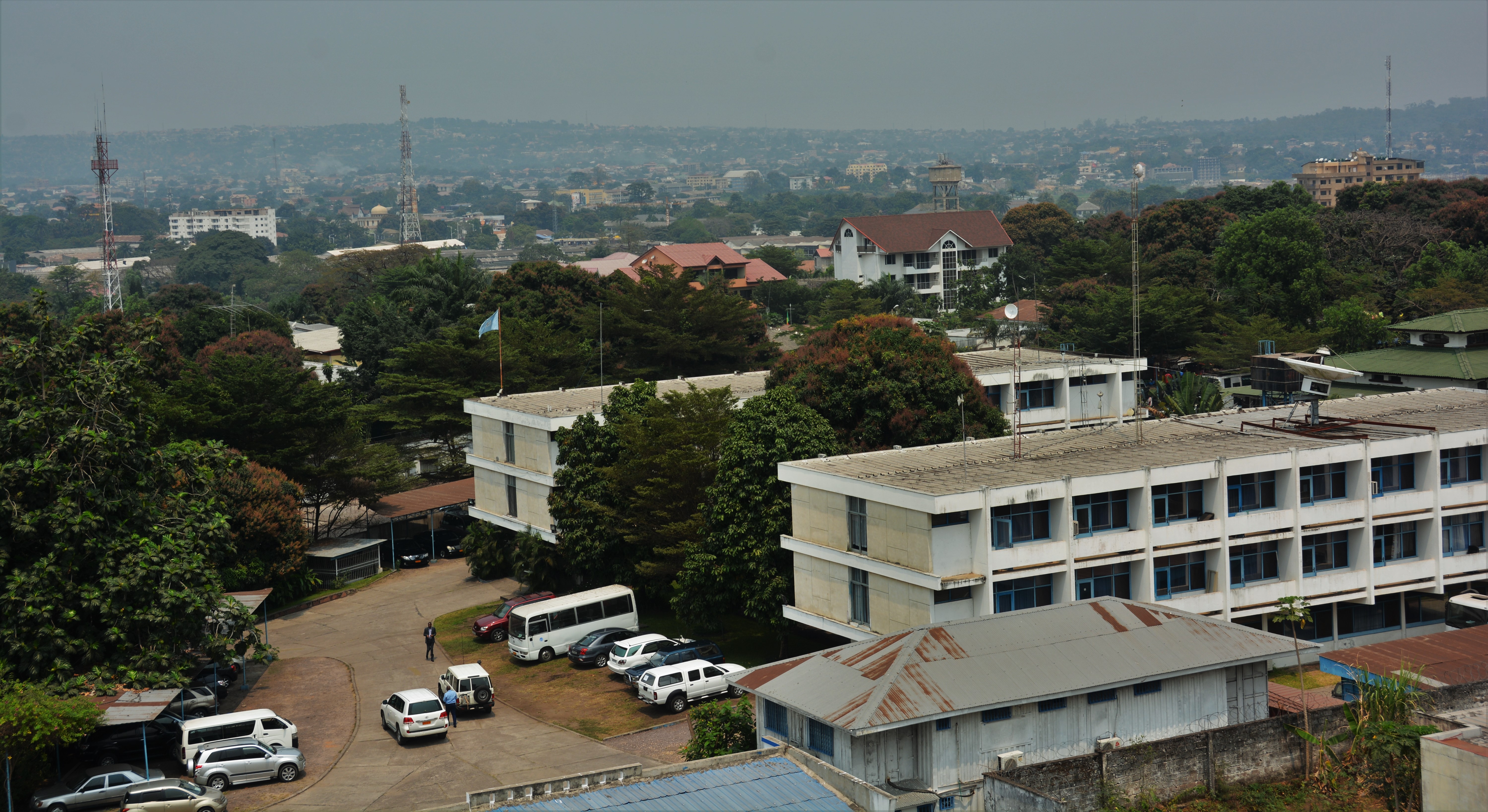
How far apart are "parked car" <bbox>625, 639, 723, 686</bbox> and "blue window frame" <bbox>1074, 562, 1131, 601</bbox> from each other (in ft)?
26.9

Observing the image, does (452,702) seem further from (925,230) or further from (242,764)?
(925,230)

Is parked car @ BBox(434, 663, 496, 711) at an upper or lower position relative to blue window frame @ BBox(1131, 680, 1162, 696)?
lower

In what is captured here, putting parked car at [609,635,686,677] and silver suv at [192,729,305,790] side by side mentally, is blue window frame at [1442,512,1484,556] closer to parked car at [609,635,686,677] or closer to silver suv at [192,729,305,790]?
parked car at [609,635,686,677]

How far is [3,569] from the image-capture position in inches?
1019

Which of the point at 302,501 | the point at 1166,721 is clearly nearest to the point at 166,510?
the point at 302,501

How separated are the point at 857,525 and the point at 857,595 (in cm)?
152

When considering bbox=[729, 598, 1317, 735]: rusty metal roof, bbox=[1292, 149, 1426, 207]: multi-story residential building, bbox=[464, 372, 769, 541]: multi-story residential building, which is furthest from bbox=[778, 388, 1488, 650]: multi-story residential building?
bbox=[1292, 149, 1426, 207]: multi-story residential building

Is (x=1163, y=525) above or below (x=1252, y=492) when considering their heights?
below

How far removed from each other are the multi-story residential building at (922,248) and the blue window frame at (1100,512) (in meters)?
81.8

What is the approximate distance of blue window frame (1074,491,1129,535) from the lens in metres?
28.0

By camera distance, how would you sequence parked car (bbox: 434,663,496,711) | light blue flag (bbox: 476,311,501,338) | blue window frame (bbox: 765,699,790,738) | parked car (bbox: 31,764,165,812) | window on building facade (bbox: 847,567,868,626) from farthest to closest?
light blue flag (bbox: 476,311,501,338) < parked car (bbox: 434,663,496,711) < window on building facade (bbox: 847,567,868,626) < parked car (bbox: 31,764,165,812) < blue window frame (bbox: 765,699,790,738)

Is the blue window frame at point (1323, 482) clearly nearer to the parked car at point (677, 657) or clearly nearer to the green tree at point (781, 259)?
the parked car at point (677, 657)

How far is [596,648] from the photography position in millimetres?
32250

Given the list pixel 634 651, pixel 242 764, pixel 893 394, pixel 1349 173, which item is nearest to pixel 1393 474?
pixel 893 394
